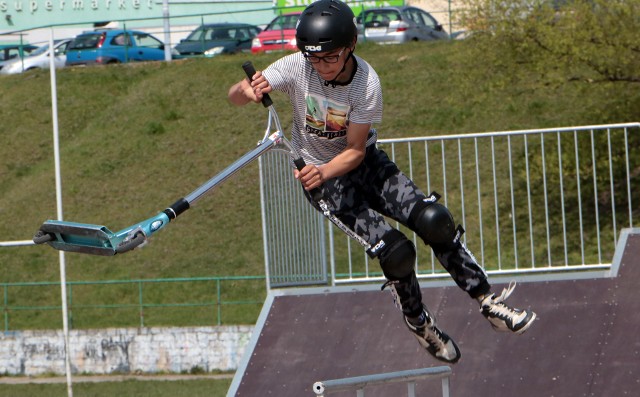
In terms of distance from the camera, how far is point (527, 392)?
23.7 ft

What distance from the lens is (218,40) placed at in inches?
1097

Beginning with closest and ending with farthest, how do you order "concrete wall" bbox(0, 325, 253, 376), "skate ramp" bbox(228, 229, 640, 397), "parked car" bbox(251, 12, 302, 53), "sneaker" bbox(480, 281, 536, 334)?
1. "sneaker" bbox(480, 281, 536, 334)
2. "skate ramp" bbox(228, 229, 640, 397)
3. "concrete wall" bbox(0, 325, 253, 376)
4. "parked car" bbox(251, 12, 302, 53)

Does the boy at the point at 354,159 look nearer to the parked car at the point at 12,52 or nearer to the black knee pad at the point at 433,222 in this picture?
the black knee pad at the point at 433,222

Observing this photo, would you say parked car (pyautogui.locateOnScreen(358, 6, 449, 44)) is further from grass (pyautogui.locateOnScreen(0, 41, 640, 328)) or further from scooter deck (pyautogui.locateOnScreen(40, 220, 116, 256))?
scooter deck (pyautogui.locateOnScreen(40, 220, 116, 256))

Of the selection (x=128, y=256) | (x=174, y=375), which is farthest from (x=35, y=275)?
(x=174, y=375)

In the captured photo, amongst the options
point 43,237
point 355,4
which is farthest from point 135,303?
point 355,4

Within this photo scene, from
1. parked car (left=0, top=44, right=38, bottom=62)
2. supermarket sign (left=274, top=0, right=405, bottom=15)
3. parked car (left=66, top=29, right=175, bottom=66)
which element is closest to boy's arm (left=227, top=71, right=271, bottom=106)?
supermarket sign (left=274, top=0, right=405, bottom=15)

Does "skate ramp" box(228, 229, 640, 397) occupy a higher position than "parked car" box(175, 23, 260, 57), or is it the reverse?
"parked car" box(175, 23, 260, 57)

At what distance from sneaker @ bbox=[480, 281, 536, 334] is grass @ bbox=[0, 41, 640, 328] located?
417 inches

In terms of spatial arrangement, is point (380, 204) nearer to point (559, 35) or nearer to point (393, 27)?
point (559, 35)

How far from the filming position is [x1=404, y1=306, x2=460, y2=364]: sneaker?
234 inches

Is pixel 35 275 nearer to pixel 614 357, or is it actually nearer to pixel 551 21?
pixel 551 21

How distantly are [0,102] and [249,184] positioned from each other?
8.31 meters

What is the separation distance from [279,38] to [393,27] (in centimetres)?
278
